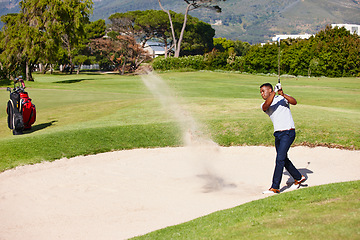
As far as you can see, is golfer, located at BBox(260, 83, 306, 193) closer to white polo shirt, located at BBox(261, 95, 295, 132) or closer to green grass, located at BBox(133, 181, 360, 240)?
white polo shirt, located at BBox(261, 95, 295, 132)

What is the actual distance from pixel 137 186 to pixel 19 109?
7.02 m

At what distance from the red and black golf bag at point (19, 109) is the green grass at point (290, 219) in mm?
9923

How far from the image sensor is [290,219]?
19.2ft

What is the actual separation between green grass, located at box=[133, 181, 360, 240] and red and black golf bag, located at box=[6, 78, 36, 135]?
9.92 m

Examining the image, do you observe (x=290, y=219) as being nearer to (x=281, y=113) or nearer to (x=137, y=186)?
(x=281, y=113)

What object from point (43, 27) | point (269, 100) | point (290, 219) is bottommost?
point (290, 219)

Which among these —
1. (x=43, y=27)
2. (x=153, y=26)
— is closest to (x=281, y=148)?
(x=43, y=27)

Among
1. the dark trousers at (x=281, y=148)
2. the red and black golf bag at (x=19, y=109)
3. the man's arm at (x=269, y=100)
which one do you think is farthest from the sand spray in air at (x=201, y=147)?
the red and black golf bag at (x=19, y=109)

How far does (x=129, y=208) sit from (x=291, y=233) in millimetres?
4097

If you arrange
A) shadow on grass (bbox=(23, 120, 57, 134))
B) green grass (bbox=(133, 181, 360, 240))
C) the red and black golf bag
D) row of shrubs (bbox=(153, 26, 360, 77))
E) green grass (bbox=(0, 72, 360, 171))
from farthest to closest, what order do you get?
1. row of shrubs (bbox=(153, 26, 360, 77))
2. shadow on grass (bbox=(23, 120, 57, 134))
3. the red and black golf bag
4. green grass (bbox=(0, 72, 360, 171))
5. green grass (bbox=(133, 181, 360, 240))

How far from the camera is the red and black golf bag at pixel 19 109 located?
1452 centimetres

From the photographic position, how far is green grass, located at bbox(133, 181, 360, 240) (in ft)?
17.1

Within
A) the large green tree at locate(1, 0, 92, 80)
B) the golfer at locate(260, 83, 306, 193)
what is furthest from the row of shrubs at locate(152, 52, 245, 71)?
the golfer at locate(260, 83, 306, 193)

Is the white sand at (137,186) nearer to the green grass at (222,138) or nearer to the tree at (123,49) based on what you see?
the green grass at (222,138)
